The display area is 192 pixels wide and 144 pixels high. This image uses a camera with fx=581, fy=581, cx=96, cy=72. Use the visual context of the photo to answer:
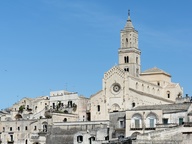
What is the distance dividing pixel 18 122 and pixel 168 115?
3301cm

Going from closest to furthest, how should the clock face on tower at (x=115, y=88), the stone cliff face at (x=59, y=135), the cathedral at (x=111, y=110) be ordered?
the cathedral at (x=111, y=110), the stone cliff face at (x=59, y=135), the clock face on tower at (x=115, y=88)

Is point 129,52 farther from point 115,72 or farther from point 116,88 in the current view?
point 116,88

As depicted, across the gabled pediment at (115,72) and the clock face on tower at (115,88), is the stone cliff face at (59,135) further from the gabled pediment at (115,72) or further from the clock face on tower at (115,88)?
the gabled pediment at (115,72)

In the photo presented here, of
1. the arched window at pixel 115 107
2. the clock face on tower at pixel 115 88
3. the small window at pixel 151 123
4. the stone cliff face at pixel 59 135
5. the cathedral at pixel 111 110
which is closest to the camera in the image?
the small window at pixel 151 123

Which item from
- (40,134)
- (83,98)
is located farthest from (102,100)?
(40,134)

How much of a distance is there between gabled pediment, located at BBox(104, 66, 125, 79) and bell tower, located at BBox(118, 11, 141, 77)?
6.83 meters

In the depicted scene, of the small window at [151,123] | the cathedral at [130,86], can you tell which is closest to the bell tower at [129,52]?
the cathedral at [130,86]

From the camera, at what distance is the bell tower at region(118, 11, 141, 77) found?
329 ft

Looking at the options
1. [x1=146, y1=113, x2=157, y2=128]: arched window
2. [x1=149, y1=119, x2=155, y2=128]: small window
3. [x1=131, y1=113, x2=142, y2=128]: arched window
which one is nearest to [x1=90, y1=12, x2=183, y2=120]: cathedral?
[x1=131, y1=113, x2=142, y2=128]: arched window

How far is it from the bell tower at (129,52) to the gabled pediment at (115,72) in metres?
6.83

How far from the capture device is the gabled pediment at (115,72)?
92625mm

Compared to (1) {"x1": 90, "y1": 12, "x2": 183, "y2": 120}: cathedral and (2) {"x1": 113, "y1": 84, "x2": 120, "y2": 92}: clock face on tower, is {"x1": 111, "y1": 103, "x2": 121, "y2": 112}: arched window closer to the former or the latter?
(1) {"x1": 90, "y1": 12, "x2": 183, "y2": 120}: cathedral

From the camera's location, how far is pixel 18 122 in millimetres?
93250

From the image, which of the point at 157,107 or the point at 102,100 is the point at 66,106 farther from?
the point at 157,107
